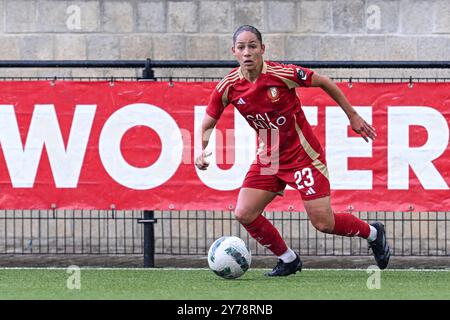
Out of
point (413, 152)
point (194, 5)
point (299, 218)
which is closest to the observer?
point (413, 152)

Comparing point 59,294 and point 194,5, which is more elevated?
point 194,5

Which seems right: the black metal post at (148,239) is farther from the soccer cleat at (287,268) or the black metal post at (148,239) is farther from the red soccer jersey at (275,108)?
the red soccer jersey at (275,108)

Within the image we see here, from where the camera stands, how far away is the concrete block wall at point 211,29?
47.2 feet

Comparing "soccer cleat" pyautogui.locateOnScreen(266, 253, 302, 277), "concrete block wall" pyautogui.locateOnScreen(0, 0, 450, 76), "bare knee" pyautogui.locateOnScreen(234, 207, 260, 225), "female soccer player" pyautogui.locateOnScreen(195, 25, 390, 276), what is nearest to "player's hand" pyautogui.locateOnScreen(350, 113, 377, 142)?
"female soccer player" pyautogui.locateOnScreen(195, 25, 390, 276)

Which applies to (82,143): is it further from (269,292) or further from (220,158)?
(269,292)

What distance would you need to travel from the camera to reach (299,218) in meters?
13.5

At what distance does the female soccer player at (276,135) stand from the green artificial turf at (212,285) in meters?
0.48

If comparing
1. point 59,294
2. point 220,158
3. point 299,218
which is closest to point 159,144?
point 220,158

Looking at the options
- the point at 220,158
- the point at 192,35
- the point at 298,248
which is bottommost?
the point at 298,248

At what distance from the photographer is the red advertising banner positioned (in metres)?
12.1

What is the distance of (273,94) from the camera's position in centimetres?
1043

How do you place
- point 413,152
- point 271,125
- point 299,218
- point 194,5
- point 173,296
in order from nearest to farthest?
point 173,296 → point 271,125 → point 413,152 → point 299,218 → point 194,5

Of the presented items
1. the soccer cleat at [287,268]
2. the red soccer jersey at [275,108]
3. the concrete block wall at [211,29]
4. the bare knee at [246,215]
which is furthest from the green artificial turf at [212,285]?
the concrete block wall at [211,29]

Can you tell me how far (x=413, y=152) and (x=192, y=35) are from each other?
3431mm
